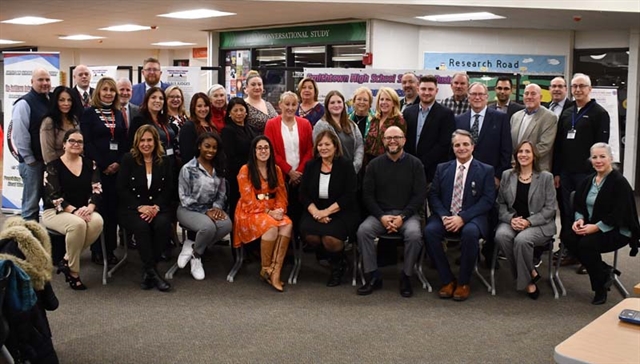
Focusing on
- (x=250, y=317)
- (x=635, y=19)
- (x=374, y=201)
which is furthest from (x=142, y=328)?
(x=635, y=19)

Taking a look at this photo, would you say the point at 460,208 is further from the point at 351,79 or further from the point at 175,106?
the point at 175,106

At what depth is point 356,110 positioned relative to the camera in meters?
6.29

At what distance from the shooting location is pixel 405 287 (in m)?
5.37

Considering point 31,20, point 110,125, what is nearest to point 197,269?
point 110,125

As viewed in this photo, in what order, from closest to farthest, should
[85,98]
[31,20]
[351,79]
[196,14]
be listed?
1. [85,98]
2. [351,79]
3. [196,14]
4. [31,20]

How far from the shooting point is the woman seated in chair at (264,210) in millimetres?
5527

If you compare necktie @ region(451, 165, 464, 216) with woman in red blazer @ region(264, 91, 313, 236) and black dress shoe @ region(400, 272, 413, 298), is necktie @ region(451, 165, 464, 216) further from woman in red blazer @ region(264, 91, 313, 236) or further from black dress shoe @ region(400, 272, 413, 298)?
woman in red blazer @ region(264, 91, 313, 236)

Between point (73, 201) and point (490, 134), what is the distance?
11.4 feet

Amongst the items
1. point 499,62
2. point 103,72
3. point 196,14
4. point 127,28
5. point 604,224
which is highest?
point 127,28

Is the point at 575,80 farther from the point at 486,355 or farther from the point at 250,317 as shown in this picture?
the point at 250,317

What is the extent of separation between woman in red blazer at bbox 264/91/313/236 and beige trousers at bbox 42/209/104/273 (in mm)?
1598

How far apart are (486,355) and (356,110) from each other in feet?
9.33

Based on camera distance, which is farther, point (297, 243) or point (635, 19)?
point (635, 19)

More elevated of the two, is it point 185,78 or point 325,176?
point 185,78
